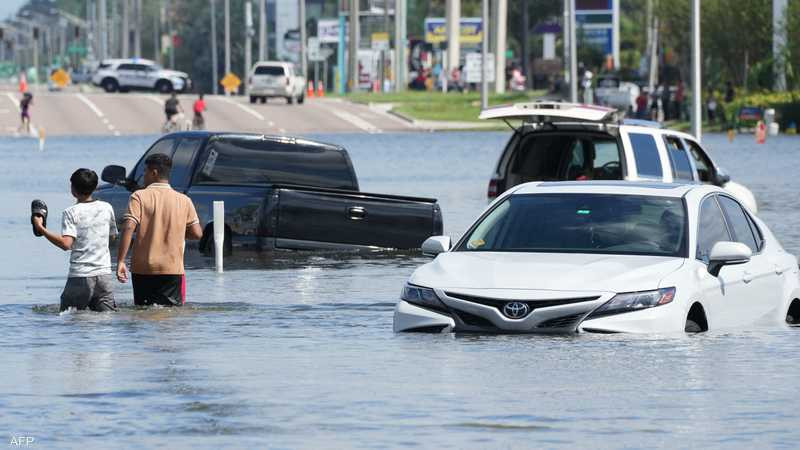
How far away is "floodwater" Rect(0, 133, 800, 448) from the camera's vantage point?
35.2ft

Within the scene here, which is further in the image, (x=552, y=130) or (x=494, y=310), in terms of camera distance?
(x=552, y=130)

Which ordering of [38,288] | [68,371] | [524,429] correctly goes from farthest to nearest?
[38,288] < [68,371] < [524,429]

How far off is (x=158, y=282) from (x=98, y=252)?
0.67 metres

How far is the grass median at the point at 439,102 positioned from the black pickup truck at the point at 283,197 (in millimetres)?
62279

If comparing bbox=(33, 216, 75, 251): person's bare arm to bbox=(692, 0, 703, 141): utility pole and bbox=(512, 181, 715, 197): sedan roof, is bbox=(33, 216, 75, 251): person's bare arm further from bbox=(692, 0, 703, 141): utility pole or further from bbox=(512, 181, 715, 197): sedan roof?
bbox=(692, 0, 703, 141): utility pole

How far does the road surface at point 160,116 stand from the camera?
81.0 meters

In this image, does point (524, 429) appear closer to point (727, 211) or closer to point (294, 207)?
point (727, 211)

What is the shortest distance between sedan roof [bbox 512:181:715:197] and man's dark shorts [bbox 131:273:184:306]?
9.92 ft

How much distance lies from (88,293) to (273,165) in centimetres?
829

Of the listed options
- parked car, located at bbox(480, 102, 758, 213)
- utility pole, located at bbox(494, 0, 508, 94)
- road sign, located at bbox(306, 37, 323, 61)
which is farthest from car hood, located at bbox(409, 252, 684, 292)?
road sign, located at bbox(306, 37, 323, 61)

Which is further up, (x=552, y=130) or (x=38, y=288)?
(x=552, y=130)

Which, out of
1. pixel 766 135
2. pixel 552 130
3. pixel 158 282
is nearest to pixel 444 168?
pixel 766 135

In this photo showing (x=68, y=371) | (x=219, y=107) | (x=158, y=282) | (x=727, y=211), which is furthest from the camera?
(x=219, y=107)

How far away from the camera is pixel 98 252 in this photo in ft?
53.2
